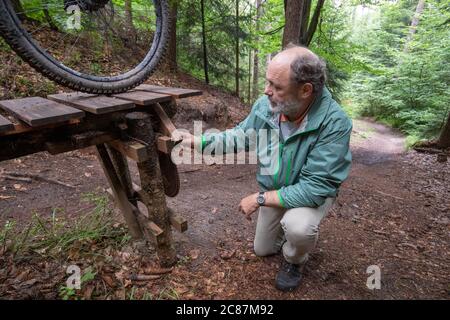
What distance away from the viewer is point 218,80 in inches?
453

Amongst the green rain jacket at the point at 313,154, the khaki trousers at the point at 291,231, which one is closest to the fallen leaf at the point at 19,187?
the khaki trousers at the point at 291,231

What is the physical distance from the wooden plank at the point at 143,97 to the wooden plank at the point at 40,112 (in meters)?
0.41

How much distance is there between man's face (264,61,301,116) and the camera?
2.10 metres

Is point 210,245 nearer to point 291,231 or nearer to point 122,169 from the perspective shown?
point 291,231

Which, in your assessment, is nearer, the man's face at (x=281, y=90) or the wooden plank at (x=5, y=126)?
the wooden plank at (x=5, y=126)

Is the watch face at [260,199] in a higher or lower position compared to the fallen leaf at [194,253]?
higher

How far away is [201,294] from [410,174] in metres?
6.10

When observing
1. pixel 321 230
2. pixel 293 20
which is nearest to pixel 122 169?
pixel 321 230

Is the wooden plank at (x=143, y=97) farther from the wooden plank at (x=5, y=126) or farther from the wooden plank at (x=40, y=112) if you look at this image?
the wooden plank at (x=5, y=126)

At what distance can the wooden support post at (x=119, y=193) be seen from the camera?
2625 mm

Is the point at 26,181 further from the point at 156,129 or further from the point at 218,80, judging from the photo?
the point at 218,80

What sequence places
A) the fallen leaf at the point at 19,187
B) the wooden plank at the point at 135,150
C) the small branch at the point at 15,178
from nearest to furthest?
the wooden plank at the point at 135,150, the fallen leaf at the point at 19,187, the small branch at the point at 15,178

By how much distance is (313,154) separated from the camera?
2.14 metres

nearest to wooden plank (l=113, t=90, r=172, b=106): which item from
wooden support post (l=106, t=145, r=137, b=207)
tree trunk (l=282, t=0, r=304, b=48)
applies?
A: wooden support post (l=106, t=145, r=137, b=207)
